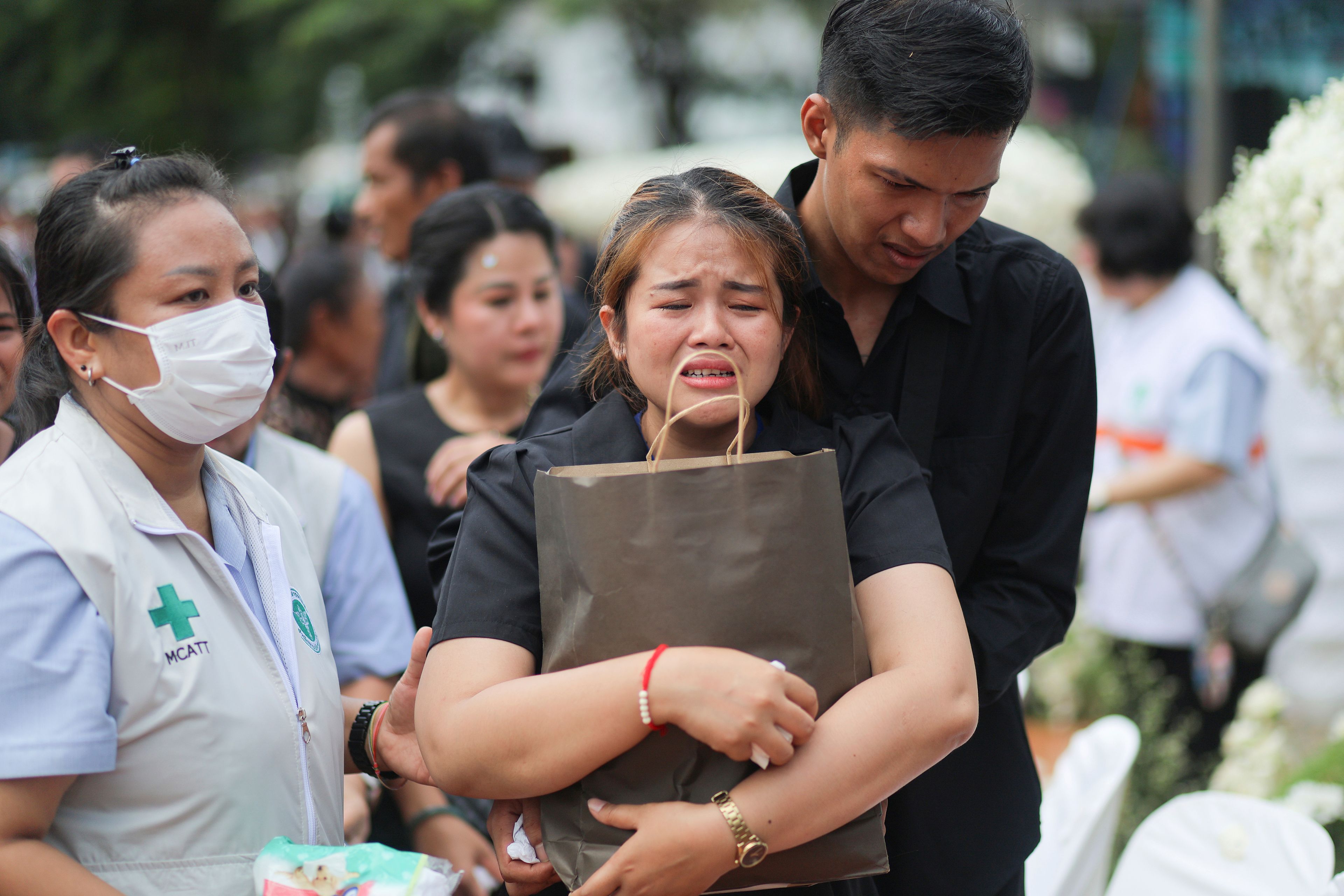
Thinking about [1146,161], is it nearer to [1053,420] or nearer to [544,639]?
[1053,420]

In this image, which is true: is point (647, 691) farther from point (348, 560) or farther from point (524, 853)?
point (348, 560)

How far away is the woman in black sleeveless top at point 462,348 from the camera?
124 inches

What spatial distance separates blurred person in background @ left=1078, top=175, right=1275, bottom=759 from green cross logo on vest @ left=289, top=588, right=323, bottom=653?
300 centimetres

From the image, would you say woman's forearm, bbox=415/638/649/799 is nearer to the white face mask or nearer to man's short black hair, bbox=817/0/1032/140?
the white face mask

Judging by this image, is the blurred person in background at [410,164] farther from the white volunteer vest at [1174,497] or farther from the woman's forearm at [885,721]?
the woman's forearm at [885,721]

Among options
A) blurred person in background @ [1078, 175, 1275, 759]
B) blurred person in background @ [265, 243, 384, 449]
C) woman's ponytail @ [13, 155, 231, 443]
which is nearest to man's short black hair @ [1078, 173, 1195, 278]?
blurred person in background @ [1078, 175, 1275, 759]

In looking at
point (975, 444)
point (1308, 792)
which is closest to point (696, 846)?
point (975, 444)

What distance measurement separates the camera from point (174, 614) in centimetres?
166

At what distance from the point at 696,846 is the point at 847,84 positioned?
1.20 metres

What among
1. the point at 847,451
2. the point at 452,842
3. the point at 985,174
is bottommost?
the point at 452,842

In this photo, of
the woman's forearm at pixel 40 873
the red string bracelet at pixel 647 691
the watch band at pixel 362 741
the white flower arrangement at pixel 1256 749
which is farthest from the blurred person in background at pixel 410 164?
the white flower arrangement at pixel 1256 749

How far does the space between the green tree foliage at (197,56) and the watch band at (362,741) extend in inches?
816

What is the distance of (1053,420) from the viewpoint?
2.06 metres

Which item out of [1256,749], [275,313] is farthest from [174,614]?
[1256,749]
